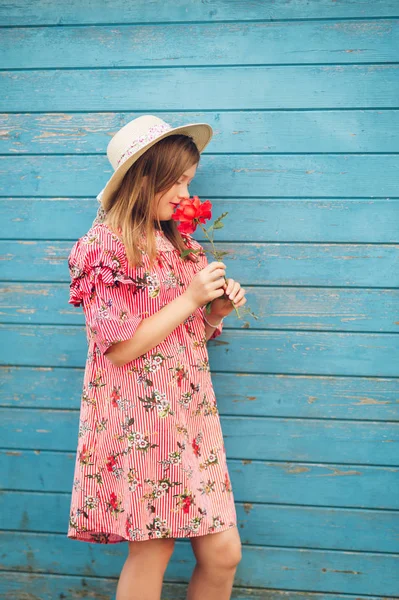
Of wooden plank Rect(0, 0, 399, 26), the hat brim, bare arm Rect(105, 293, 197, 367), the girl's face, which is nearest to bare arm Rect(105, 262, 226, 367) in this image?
bare arm Rect(105, 293, 197, 367)

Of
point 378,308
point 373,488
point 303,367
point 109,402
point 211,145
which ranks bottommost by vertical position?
point 373,488

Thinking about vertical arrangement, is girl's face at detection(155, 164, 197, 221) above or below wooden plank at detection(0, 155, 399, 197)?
below

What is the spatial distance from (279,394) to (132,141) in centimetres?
111

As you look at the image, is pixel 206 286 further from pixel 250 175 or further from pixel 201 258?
pixel 250 175

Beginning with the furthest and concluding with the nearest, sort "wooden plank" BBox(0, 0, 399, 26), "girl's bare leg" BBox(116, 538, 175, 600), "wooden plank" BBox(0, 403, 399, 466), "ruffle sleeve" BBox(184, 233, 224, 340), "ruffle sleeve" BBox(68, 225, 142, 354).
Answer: "wooden plank" BBox(0, 403, 399, 466), "wooden plank" BBox(0, 0, 399, 26), "ruffle sleeve" BBox(184, 233, 224, 340), "girl's bare leg" BBox(116, 538, 175, 600), "ruffle sleeve" BBox(68, 225, 142, 354)

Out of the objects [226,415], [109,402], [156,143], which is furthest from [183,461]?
[156,143]

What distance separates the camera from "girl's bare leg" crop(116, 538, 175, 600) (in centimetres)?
203

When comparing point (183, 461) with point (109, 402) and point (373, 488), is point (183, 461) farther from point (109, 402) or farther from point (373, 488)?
point (373, 488)

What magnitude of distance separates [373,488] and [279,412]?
46cm

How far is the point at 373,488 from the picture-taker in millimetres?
2482

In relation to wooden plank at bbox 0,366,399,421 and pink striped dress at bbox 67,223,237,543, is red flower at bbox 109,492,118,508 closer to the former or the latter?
pink striped dress at bbox 67,223,237,543

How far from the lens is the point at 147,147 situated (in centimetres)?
204

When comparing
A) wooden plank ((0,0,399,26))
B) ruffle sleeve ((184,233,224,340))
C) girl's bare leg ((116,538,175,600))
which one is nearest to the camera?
girl's bare leg ((116,538,175,600))

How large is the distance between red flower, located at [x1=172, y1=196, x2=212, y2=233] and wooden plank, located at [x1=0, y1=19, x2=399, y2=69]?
748 mm
